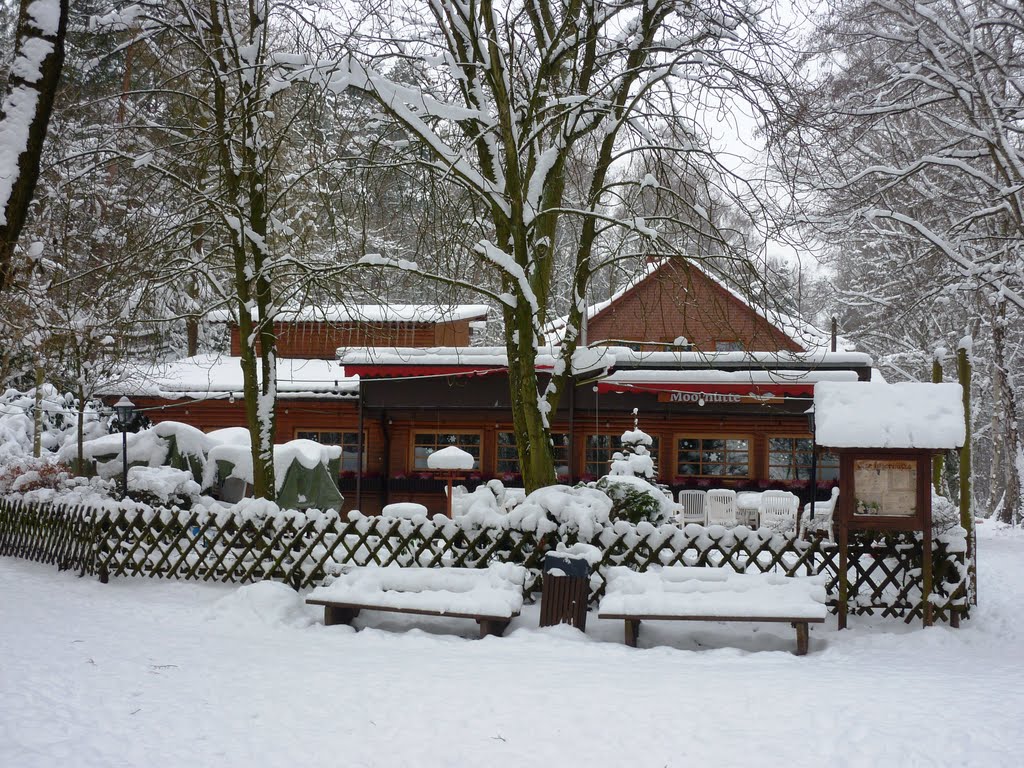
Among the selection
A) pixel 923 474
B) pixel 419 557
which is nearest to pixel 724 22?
pixel 923 474

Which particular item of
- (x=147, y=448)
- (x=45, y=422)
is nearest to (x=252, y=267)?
(x=147, y=448)

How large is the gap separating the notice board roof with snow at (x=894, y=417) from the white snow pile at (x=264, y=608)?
5.23 meters

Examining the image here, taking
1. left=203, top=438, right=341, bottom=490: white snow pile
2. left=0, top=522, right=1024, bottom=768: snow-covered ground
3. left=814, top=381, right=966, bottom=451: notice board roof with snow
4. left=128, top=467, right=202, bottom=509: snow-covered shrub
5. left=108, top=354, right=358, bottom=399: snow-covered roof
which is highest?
left=108, top=354, right=358, bottom=399: snow-covered roof

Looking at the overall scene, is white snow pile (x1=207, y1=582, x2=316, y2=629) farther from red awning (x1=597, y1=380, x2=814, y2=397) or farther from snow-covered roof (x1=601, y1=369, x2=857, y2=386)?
red awning (x1=597, y1=380, x2=814, y2=397)

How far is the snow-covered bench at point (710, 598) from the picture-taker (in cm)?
738

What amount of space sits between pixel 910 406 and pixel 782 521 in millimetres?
6844

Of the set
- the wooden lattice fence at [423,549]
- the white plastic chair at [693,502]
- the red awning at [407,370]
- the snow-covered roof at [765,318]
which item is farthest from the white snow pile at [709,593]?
the red awning at [407,370]

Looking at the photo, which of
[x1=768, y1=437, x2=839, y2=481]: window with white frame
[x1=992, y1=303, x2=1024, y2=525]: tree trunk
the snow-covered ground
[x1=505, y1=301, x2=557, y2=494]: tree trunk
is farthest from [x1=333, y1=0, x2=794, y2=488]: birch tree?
[x1=992, y1=303, x2=1024, y2=525]: tree trunk

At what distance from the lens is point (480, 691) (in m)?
5.87

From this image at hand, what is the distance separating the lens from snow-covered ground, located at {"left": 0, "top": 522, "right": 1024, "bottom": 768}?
4.88 m

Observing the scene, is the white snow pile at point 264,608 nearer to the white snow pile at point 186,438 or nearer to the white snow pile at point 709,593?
the white snow pile at point 709,593

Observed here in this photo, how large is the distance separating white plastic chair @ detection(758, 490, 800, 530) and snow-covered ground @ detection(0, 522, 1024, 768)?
582 cm

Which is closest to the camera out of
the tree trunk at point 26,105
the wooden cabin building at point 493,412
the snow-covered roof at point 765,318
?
the tree trunk at point 26,105

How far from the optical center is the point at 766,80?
8.88m
